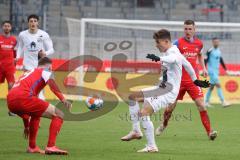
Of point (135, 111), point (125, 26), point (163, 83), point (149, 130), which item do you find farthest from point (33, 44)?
point (125, 26)

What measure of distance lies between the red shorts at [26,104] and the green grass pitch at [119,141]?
70cm

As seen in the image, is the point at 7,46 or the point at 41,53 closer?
the point at 41,53

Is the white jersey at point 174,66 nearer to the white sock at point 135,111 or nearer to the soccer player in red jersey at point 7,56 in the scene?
the white sock at point 135,111

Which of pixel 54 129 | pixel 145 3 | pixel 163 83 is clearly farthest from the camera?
pixel 145 3

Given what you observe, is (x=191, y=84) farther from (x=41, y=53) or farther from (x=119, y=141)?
(x=41, y=53)

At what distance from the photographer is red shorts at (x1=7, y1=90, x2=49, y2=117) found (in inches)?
416

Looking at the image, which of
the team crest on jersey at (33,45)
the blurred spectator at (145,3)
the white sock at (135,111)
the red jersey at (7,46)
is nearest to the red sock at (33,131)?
the white sock at (135,111)

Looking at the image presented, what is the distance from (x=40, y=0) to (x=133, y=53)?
8.04m

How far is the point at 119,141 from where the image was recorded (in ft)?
42.6

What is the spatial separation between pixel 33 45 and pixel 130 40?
37.3ft

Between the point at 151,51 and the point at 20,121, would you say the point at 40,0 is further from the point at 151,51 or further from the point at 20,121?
the point at 20,121

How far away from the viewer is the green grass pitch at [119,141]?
1079cm

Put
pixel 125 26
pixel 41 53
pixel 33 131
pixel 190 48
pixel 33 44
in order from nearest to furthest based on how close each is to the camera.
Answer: pixel 33 131 < pixel 190 48 < pixel 41 53 < pixel 33 44 < pixel 125 26

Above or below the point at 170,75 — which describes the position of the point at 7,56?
below
